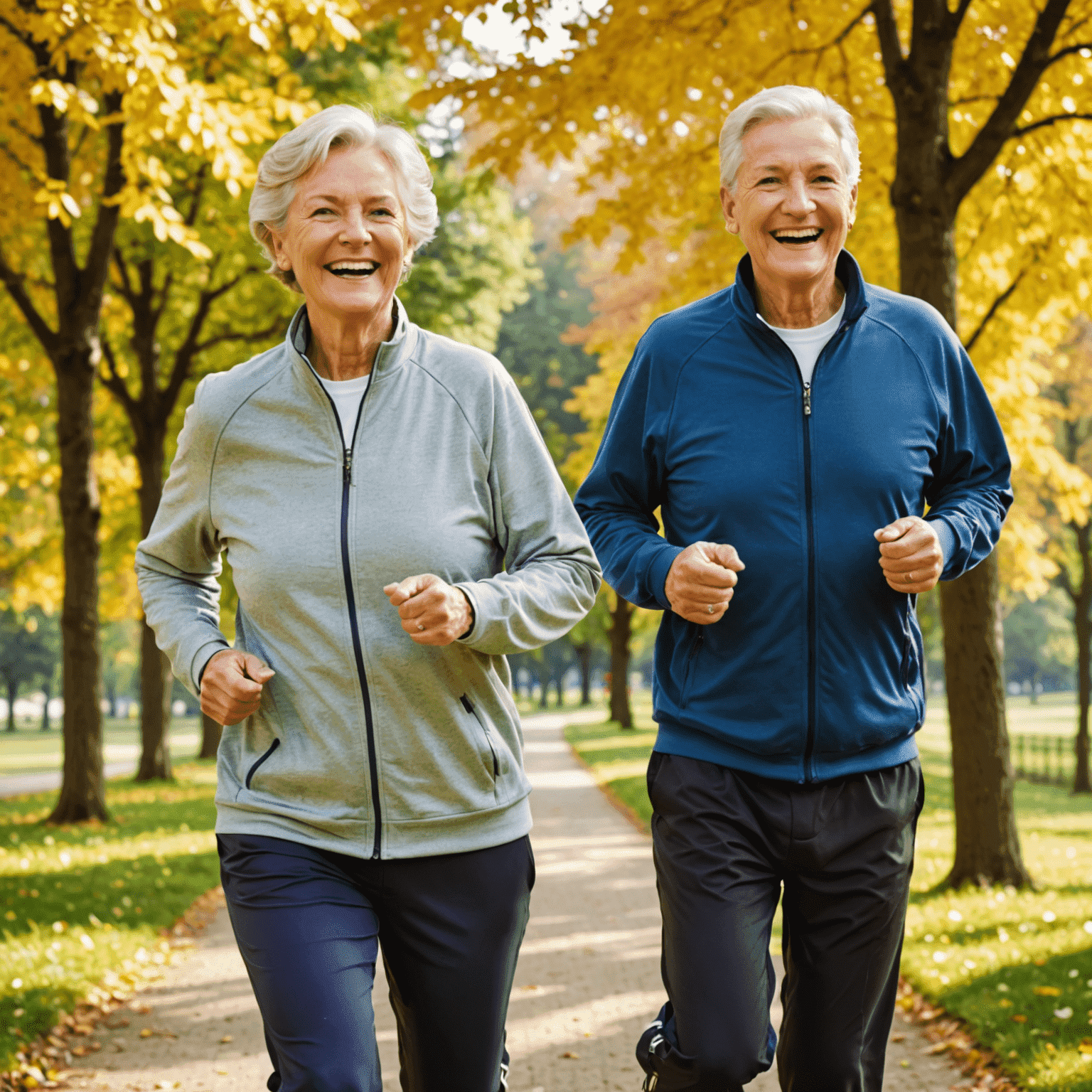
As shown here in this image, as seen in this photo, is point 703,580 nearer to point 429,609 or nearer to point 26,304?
point 429,609

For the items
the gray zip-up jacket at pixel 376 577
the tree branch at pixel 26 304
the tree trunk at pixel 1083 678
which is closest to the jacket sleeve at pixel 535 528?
the gray zip-up jacket at pixel 376 577

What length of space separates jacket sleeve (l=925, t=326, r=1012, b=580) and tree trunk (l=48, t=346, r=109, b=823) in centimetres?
1035

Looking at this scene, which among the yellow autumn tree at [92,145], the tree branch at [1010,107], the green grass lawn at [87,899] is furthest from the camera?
the tree branch at [1010,107]

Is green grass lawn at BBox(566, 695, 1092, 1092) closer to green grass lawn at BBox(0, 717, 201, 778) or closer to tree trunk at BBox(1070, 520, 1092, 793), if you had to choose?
tree trunk at BBox(1070, 520, 1092, 793)

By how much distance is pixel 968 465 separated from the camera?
10.6 feet

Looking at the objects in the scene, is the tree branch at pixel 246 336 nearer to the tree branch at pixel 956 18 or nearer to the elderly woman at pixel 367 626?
the tree branch at pixel 956 18

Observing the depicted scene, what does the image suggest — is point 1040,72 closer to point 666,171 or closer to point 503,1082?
point 666,171

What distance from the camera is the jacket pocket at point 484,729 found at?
2.83 meters

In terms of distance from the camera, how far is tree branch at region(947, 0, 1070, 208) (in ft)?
25.3

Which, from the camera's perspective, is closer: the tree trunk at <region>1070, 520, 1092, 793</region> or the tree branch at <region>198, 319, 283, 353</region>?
the tree branch at <region>198, 319, 283, 353</region>

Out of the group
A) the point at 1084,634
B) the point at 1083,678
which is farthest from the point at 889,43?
the point at 1083,678

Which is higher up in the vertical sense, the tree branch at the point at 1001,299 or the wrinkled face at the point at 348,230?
the tree branch at the point at 1001,299

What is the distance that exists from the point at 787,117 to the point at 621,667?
99.4 ft

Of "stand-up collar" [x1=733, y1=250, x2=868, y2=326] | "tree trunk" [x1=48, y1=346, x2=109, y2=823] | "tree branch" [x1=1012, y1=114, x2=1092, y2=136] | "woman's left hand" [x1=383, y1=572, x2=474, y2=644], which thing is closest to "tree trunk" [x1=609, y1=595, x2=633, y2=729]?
"tree trunk" [x1=48, y1=346, x2=109, y2=823]
